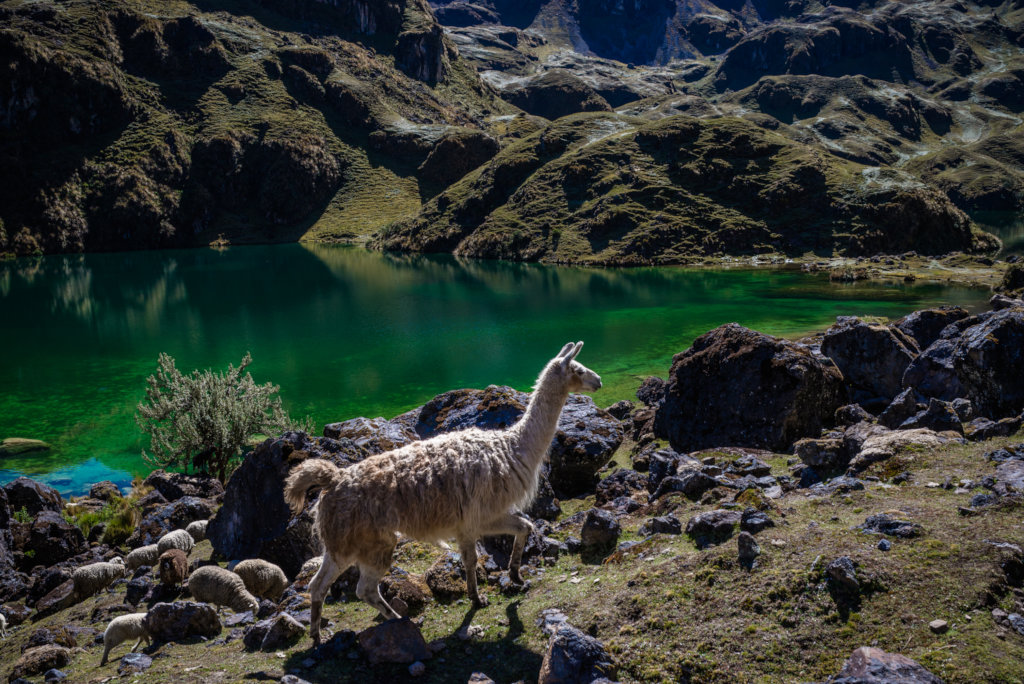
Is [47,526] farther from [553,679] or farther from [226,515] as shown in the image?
[553,679]

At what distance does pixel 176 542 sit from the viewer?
489 inches

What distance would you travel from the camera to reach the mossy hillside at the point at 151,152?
503 feet

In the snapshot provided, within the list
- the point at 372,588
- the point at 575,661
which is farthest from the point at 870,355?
the point at 372,588

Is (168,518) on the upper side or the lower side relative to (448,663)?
lower

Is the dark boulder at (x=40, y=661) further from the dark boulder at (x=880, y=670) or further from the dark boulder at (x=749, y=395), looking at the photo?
the dark boulder at (x=749, y=395)

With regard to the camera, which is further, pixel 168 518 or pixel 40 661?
pixel 168 518

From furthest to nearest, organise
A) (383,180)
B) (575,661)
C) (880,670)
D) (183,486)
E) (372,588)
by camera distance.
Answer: (383,180)
(183,486)
(372,588)
(575,661)
(880,670)

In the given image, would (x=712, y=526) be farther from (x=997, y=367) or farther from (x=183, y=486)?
(x=183, y=486)

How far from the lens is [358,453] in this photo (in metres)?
12.7

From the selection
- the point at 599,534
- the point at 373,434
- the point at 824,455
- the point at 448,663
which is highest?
the point at 824,455

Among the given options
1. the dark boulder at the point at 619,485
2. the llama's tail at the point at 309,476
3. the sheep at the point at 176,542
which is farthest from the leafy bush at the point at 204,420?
the llama's tail at the point at 309,476

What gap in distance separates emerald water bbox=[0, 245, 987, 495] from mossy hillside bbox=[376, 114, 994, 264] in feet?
57.9

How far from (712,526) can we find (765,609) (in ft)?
6.05

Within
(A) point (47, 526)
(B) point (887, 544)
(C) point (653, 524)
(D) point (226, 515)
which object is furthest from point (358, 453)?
→ (B) point (887, 544)
